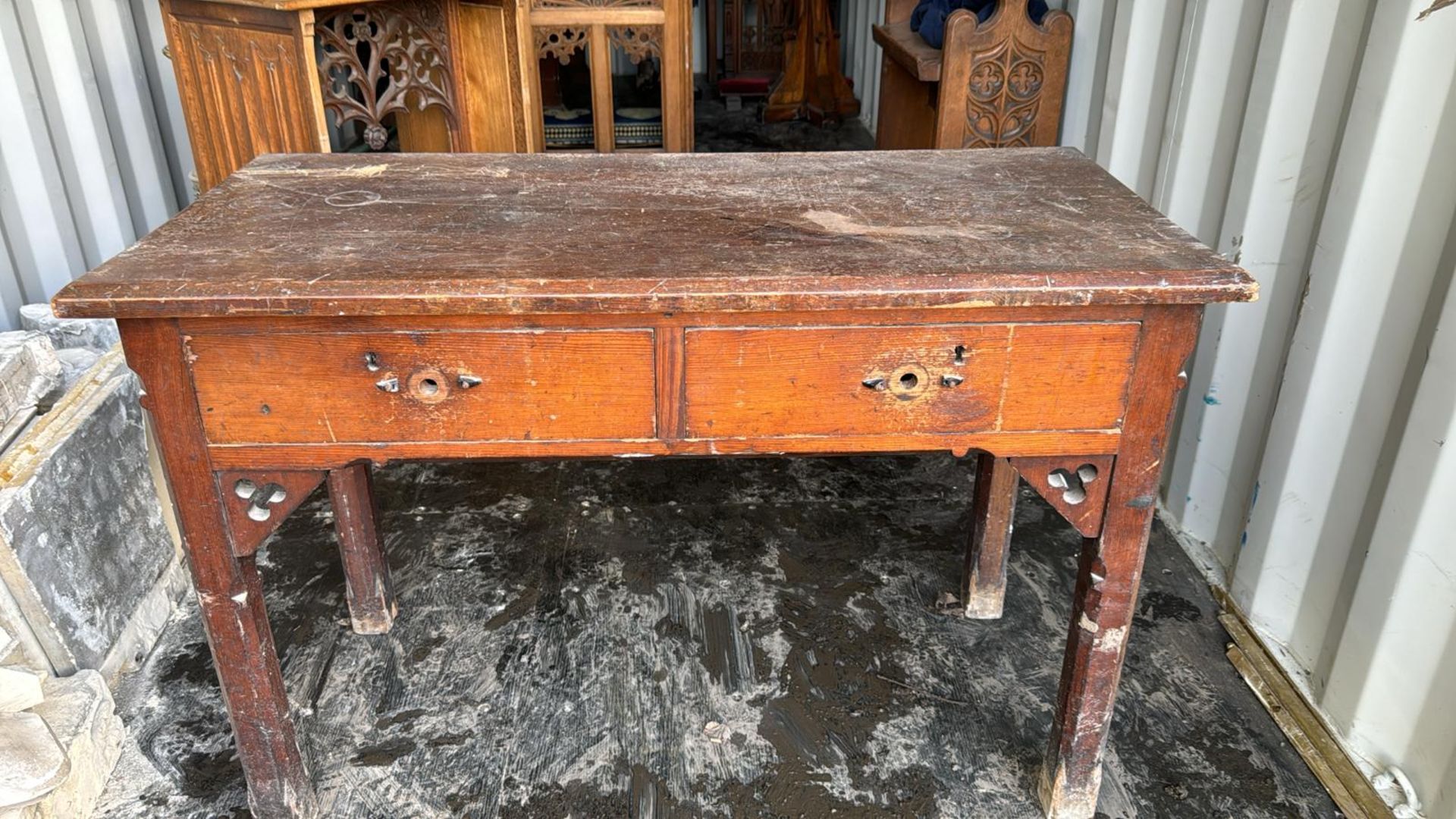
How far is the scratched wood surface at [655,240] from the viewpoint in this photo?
1.37m

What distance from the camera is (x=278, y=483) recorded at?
1.53 m

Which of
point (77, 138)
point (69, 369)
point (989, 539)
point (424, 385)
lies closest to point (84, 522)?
point (69, 369)

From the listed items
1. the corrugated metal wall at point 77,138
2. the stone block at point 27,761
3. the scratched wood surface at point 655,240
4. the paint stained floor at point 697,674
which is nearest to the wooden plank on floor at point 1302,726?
the paint stained floor at point 697,674

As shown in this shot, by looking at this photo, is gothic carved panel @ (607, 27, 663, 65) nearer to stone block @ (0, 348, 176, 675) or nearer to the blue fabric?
the blue fabric

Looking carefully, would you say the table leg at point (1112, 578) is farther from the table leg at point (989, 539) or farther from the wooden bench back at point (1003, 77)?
the wooden bench back at point (1003, 77)

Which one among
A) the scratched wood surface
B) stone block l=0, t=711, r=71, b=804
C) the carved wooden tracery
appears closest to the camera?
the scratched wood surface

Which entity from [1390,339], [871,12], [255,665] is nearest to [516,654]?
[255,665]

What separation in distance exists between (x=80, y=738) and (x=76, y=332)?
1.17 metres

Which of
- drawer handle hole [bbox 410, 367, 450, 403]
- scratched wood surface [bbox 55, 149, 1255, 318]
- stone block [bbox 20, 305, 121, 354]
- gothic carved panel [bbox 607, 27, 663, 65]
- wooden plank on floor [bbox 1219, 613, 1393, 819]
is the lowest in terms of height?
wooden plank on floor [bbox 1219, 613, 1393, 819]

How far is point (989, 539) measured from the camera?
2.24 metres

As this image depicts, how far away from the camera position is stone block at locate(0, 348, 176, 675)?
188 cm

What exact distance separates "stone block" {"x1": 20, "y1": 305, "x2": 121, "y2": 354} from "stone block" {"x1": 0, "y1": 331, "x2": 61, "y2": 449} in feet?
0.72

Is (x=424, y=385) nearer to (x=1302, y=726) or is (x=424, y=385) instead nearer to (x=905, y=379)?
(x=905, y=379)

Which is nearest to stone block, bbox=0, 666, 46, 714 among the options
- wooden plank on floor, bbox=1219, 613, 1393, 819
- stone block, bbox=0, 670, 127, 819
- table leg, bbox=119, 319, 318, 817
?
stone block, bbox=0, 670, 127, 819
